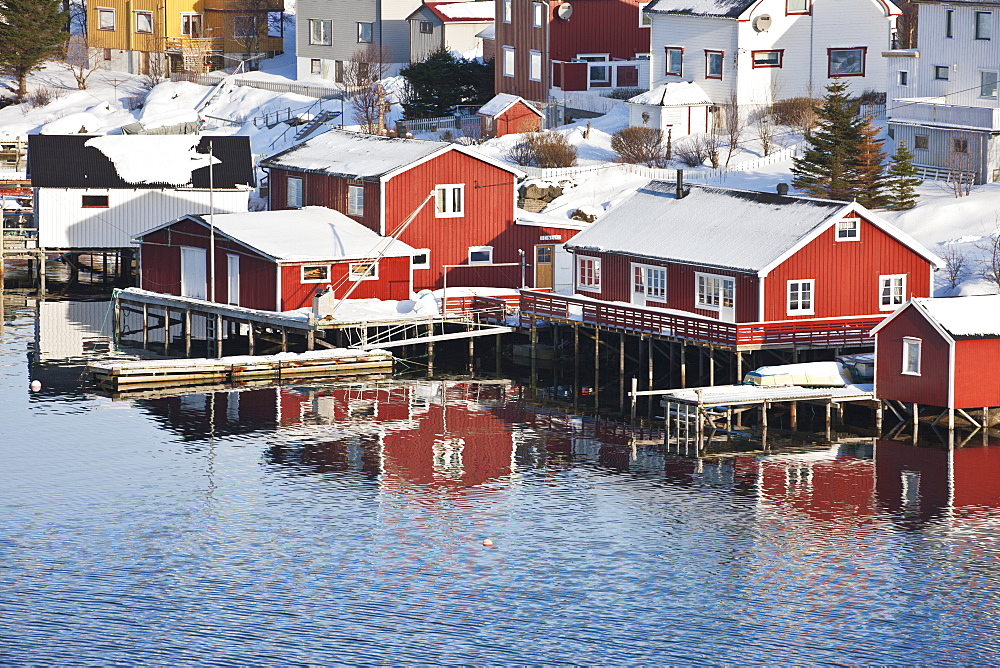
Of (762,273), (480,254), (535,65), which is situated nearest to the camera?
(762,273)

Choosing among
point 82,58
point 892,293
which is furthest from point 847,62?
point 82,58

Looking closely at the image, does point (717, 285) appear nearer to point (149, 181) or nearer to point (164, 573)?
point (164, 573)

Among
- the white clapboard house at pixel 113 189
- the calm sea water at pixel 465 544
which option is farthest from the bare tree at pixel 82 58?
the calm sea water at pixel 465 544

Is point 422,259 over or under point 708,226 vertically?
under

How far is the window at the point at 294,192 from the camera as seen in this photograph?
7662cm

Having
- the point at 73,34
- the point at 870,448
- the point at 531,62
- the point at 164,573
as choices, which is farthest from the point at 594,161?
the point at 73,34

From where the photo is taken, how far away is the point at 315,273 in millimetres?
67062

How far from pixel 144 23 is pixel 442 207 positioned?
208 ft

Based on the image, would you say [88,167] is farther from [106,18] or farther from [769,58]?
[106,18]

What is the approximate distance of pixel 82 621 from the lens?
38.0 m

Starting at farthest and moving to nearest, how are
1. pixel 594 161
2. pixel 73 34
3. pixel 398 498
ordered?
pixel 73 34 → pixel 594 161 → pixel 398 498

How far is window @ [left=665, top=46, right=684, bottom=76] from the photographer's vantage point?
9362 centimetres

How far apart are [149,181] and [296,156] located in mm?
7715

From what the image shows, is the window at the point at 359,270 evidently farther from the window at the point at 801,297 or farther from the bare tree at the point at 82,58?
the bare tree at the point at 82,58
